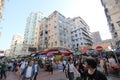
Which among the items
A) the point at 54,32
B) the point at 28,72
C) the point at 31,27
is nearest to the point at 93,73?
the point at 28,72

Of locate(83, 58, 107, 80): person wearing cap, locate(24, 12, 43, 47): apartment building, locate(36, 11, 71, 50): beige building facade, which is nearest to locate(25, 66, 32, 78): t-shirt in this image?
locate(83, 58, 107, 80): person wearing cap

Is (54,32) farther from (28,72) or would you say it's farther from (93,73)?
(93,73)

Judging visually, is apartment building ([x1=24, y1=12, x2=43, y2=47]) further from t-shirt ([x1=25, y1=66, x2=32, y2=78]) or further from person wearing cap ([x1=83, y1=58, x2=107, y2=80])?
person wearing cap ([x1=83, y1=58, x2=107, y2=80])

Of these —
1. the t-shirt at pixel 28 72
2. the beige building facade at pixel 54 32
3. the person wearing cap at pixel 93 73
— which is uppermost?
the beige building facade at pixel 54 32

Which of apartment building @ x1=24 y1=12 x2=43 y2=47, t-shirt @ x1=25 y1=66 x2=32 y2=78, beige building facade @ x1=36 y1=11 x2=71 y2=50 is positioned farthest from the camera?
apartment building @ x1=24 y1=12 x2=43 y2=47

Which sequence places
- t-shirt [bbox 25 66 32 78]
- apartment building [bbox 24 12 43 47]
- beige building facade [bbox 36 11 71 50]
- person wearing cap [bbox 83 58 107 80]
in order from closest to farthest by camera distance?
person wearing cap [bbox 83 58 107 80], t-shirt [bbox 25 66 32 78], beige building facade [bbox 36 11 71 50], apartment building [bbox 24 12 43 47]

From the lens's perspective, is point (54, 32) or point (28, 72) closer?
point (28, 72)

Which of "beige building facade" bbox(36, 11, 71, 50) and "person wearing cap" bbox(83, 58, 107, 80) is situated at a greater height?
"beige building facade" bbox(36, 11, 71, 50)

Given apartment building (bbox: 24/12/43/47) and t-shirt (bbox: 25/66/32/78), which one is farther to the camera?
apartment building (bbox: 24/12/43/47)

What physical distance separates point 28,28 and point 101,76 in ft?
242

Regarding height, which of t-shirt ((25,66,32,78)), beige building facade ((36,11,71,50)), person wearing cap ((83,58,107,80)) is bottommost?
t-shirt ((25,66,32,78))

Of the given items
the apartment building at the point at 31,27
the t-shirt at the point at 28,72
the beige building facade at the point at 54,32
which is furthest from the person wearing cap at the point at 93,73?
the apartment building at the point at 31,27

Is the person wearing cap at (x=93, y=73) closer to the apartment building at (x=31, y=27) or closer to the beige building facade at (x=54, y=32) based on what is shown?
the beige building facade at (x=54, y=32)

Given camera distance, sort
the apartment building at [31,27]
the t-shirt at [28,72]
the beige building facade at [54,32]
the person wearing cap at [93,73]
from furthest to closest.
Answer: the apartment building at [31,27] < the beige building facade at [54,32] < the t-shirt at [28,72] < the person wearing cap at [93,73]
